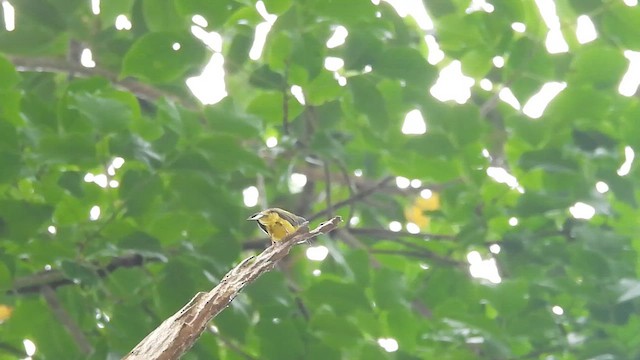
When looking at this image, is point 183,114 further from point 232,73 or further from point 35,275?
point 35,275

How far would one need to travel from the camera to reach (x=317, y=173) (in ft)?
7.12

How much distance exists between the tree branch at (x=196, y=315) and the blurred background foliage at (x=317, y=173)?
0.87 metres

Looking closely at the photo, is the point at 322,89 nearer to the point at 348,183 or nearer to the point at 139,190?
the point at 348,183

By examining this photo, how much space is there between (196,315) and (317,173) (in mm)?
1403

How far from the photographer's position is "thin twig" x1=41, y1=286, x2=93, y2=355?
1.90 meters

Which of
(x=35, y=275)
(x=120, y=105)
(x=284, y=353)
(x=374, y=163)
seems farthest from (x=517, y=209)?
(x=35, y=275)

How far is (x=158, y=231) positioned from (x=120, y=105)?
0.31 metres

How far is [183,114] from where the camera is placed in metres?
1.69

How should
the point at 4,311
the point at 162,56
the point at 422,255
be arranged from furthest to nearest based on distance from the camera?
1. the point at 422,255
2. the point at 4,311
3. the point at 162,56

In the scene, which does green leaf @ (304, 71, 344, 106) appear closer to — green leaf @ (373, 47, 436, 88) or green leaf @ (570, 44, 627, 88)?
A: green leaf @ (373, 47, 436, 88)

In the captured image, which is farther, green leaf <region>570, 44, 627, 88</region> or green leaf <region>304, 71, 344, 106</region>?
green leaf <region>570, 44, 627, 88</region>

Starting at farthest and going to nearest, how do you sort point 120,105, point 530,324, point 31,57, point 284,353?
point 31,57, point 530,324, point 284,353, point 120,105

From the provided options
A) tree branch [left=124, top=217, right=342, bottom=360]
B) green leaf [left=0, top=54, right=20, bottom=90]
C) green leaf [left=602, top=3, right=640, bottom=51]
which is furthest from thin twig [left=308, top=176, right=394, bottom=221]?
tree branch [left=124, top=217, right=342, bottom=360]

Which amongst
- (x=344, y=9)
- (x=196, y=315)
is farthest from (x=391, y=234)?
(x=196, y=315)
